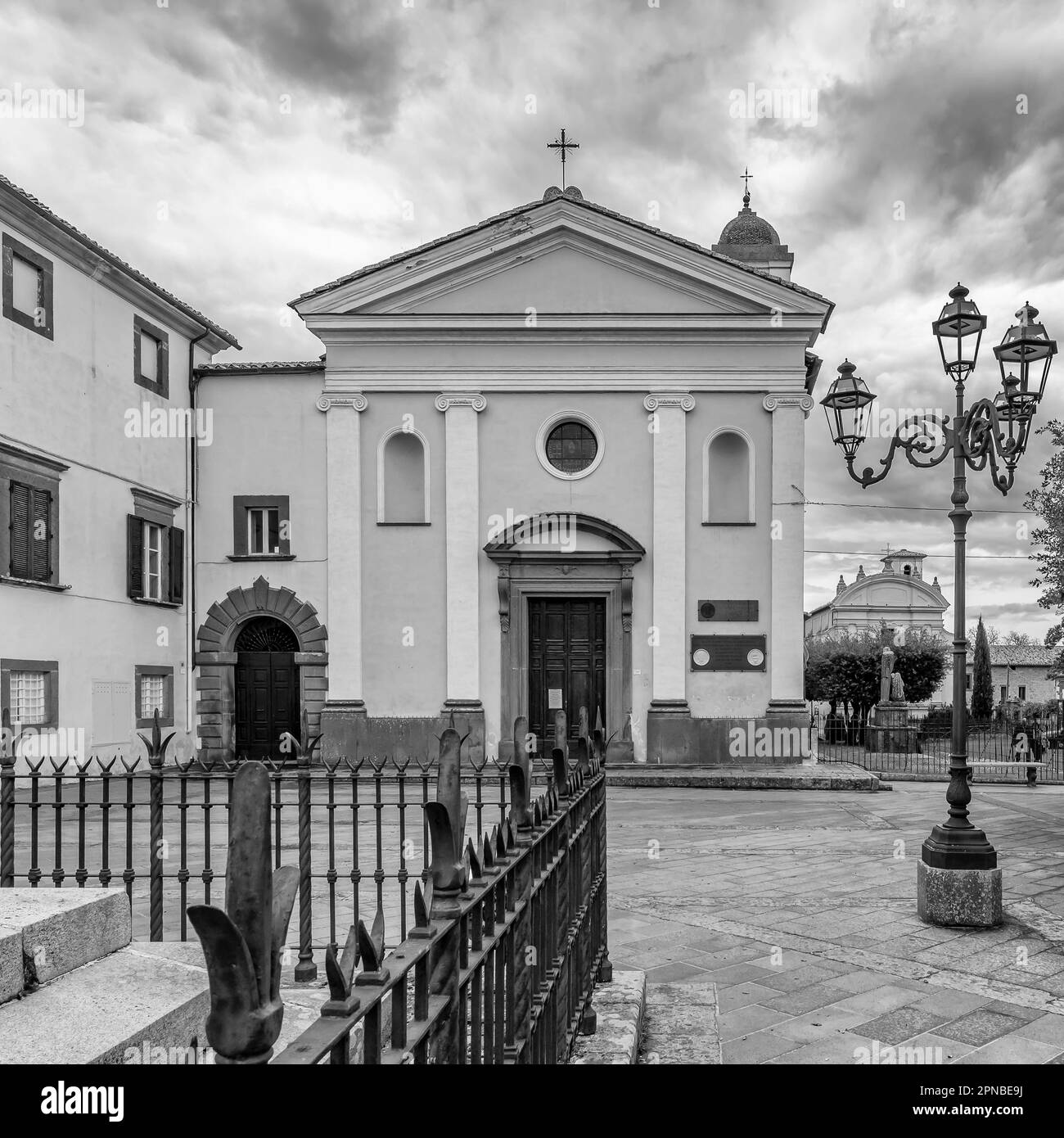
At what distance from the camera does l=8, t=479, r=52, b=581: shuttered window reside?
14.8m

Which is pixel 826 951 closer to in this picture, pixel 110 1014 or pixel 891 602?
pixel 110 1014

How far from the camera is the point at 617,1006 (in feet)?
14.9

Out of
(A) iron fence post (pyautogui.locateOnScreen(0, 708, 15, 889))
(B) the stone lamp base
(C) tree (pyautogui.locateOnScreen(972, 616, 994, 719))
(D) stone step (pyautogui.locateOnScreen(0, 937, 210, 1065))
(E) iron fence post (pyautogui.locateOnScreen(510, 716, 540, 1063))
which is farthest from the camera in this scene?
(C) tree (pyautogui.locateOnScreen(972, 616, 994, 719))

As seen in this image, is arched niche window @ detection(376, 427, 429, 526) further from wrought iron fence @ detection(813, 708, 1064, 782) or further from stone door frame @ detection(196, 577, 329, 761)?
wrought iron fence @ detection(813, 708, 1064, 782)

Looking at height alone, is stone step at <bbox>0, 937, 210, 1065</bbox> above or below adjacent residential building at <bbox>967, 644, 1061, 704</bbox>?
above

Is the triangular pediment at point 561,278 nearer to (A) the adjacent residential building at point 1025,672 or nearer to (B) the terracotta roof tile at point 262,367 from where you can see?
(B) the terracotta roof tile at point 262,367

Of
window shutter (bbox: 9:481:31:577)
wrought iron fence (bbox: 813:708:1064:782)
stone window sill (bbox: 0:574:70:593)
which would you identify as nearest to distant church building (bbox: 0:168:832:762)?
stone window sill (bbox: 0:574:70:593)

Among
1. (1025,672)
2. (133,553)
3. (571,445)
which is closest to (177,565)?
(133,553)

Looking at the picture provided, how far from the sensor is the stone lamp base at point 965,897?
6.99 m

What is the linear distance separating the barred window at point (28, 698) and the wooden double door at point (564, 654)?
7.69 m

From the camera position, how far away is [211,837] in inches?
408

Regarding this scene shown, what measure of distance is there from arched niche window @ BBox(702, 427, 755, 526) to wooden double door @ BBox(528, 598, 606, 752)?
2.64 m

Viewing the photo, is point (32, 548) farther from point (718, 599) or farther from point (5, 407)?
point (718, 599)
